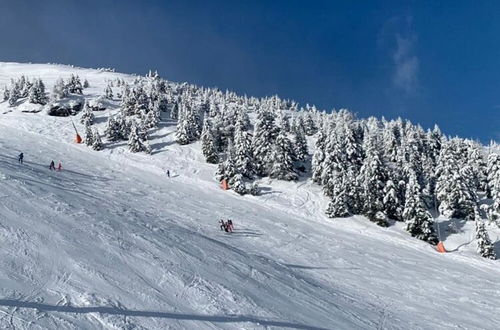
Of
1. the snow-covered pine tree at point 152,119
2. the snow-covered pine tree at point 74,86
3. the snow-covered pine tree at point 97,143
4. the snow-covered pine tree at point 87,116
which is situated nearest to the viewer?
the snow-covered pine tree at point 97,143

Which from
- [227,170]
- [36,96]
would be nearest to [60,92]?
[36,96]

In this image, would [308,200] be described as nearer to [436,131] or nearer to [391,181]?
[391,181]

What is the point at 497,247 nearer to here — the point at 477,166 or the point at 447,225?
the point at 447,225

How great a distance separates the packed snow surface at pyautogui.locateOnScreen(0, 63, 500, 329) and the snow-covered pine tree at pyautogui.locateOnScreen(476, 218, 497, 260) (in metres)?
1.13

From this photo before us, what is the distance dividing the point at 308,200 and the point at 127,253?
31612 millimetres

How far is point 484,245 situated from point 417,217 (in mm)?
6060

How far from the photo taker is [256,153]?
5653cm

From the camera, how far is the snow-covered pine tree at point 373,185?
43.2 m

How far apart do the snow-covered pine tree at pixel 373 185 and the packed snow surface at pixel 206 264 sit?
1228 mm

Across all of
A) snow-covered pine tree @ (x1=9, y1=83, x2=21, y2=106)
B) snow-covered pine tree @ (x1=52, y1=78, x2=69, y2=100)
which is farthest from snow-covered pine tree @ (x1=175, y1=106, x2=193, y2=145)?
snow-covered pine tree @ (x1=9, y1=83, x2=21, y2=106)

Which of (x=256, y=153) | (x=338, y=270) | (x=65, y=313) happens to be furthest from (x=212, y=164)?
(x=65, y=313)

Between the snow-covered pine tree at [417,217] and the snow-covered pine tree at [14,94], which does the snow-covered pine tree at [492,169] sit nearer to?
the snow-covered pine tree at [417,217]

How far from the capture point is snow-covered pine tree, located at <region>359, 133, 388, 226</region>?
43250mm

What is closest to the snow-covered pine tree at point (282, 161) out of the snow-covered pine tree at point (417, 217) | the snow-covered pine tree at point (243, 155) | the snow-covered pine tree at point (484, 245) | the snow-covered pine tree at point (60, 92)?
the snow-covered pine tree at point (243, 155)
